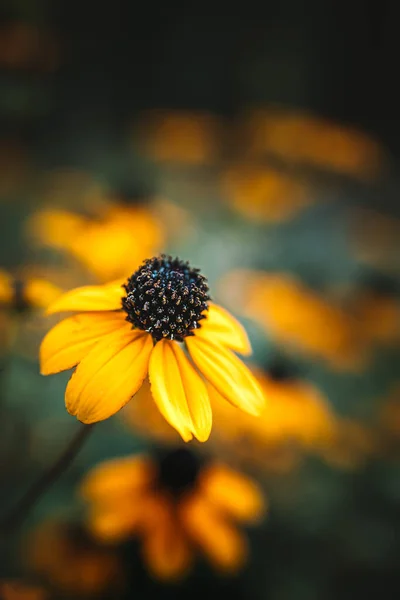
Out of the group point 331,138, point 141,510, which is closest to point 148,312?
point 141,510

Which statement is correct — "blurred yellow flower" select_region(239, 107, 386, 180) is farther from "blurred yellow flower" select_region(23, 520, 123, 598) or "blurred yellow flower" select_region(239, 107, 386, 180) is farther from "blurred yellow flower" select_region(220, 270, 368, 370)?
"blurred yellow flower" select_region(23, 520, 123, 598)

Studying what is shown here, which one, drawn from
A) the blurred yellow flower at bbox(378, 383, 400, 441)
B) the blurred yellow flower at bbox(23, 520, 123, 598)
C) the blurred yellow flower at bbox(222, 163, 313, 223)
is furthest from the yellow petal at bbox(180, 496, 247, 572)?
the blurred yellow flower at bbox(222, 163, 313, 223)

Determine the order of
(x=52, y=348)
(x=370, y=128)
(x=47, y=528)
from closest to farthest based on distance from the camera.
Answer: (x=52, y=348) → (x=47, y=528) → (x=370, y=128)

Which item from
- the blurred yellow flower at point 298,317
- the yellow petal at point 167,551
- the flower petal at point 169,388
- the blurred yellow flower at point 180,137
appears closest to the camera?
the flower petal at point 169,388

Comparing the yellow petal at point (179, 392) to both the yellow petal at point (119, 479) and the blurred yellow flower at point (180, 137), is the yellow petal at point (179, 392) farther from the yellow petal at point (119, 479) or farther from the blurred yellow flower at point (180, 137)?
the blurred yellow flower at point (180, 137)

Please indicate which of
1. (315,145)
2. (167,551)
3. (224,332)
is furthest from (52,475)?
(315,145)

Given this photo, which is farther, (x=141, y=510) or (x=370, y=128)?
(x=370, y=128)

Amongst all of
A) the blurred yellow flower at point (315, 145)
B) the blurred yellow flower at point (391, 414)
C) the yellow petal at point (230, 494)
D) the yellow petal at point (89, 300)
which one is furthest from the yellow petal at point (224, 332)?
the blurred yellow flower at point (315, 145)

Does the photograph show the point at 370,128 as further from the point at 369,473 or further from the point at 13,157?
the point at 369,473
